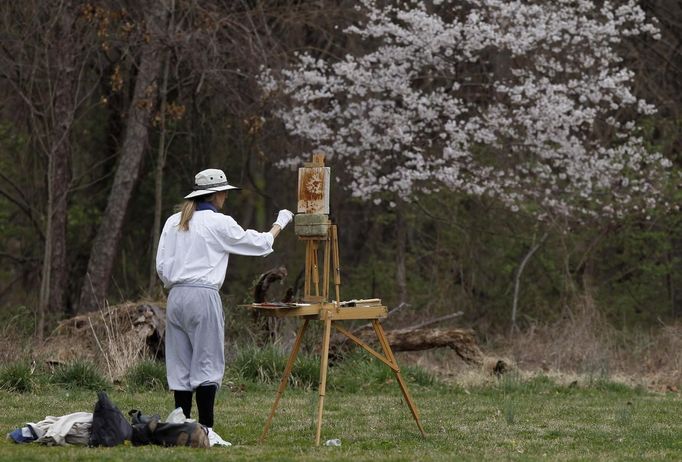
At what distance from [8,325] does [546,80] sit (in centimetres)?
879

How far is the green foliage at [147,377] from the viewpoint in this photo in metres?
11.8

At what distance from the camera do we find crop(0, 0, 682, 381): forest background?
58.0 feet

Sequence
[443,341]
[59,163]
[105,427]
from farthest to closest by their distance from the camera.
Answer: [59,163] → [443,341] → [105,427]

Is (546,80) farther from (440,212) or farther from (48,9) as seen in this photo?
(48,9)

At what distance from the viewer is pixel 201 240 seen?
783 centimetres

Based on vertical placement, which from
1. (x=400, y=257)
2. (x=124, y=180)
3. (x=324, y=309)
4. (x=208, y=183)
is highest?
(x=124, y=180)

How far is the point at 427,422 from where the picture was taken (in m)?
9.60

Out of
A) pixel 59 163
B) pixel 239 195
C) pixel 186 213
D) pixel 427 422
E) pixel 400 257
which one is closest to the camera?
pixel 186 213

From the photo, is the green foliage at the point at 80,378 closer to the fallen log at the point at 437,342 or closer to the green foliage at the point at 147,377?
the green foliage at the point at 147,377

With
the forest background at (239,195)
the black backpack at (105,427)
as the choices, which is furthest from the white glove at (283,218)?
the forest background at (239,195)

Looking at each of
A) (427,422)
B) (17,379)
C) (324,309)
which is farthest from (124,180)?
(324,309)

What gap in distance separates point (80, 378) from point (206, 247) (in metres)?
4.34

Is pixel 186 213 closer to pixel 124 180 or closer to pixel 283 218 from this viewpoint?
pixel 283 218

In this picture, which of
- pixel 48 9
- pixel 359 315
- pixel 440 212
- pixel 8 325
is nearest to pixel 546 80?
pixel 440 212
